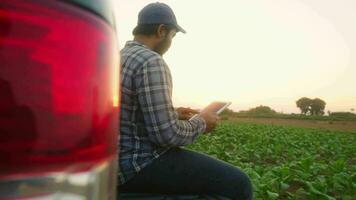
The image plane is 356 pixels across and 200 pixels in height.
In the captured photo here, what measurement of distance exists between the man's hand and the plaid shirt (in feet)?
0.95

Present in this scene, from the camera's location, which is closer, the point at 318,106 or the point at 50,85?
the point at 50,85

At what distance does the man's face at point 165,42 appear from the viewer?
108 inches

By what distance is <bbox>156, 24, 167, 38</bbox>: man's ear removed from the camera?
2.70 meters

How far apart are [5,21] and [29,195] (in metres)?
0.26

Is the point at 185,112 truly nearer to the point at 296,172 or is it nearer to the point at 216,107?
the point at 216,107

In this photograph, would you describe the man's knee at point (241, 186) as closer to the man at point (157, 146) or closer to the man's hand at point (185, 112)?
the man at point (157, 146)

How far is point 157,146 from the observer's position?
7.59ft

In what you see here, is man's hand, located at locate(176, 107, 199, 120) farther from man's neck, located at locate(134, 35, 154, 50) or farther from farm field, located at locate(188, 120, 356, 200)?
farm field, located at locate(188, 120, 356, 200)

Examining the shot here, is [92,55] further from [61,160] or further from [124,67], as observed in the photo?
[124,67]

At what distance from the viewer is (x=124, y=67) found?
7.78 ft

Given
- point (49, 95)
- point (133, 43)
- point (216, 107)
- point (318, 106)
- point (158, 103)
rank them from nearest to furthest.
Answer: point (49, 95) < point (158, 103) < point (133, 43) < point (216, 107) < point (318, 106)

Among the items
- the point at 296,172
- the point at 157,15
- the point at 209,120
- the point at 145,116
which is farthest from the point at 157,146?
the point at 296,172

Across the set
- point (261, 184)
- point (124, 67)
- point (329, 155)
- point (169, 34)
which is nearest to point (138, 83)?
point (124, 67)

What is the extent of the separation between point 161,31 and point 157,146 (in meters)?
0.77
